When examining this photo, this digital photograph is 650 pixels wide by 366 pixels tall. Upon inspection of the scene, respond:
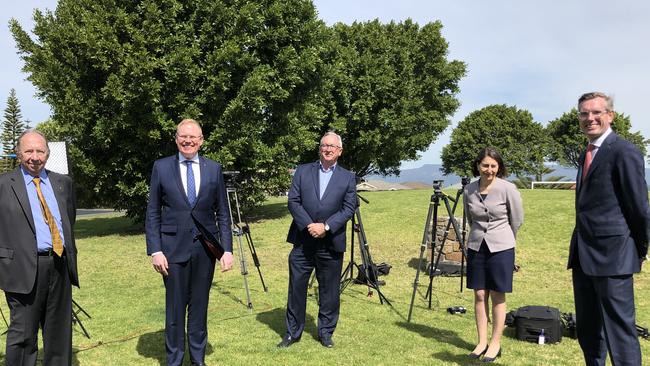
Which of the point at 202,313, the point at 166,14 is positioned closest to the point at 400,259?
the point at 202,313

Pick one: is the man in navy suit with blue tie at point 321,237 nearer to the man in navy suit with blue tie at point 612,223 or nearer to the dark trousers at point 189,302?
the dark trousers at point 189,302

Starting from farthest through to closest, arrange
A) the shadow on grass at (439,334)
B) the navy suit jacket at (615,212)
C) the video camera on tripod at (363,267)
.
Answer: the video camera on tripod at (363,267)
the shadow on grass at (439,334)
the navy suit jacket at (615,212)

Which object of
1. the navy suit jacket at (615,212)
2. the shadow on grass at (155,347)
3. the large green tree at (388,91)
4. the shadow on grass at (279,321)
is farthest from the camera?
the large green tree at (388,91)

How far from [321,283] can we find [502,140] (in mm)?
48829

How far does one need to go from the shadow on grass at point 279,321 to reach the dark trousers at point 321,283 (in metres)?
0.46

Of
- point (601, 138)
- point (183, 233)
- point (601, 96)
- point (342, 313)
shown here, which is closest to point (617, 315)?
point (601, 138)

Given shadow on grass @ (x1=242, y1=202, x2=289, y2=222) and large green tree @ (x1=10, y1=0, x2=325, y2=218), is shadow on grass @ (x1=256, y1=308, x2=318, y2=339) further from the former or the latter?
shadow on grass @ (x1=242, y1=202, x2=289, y2=222)

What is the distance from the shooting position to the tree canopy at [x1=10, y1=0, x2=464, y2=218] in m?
14.8

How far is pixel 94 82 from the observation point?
15.9 metres

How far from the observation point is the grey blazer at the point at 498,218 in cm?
523

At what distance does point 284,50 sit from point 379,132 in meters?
11.8

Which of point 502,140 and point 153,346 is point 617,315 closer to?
point 153,346

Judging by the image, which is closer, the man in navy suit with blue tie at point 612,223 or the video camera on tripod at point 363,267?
the man in navy suit with blue tie at point 612,223

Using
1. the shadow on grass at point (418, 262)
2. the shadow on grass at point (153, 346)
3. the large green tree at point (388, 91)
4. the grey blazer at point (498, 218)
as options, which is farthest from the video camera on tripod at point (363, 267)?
the large green tree at point (388, 91)
